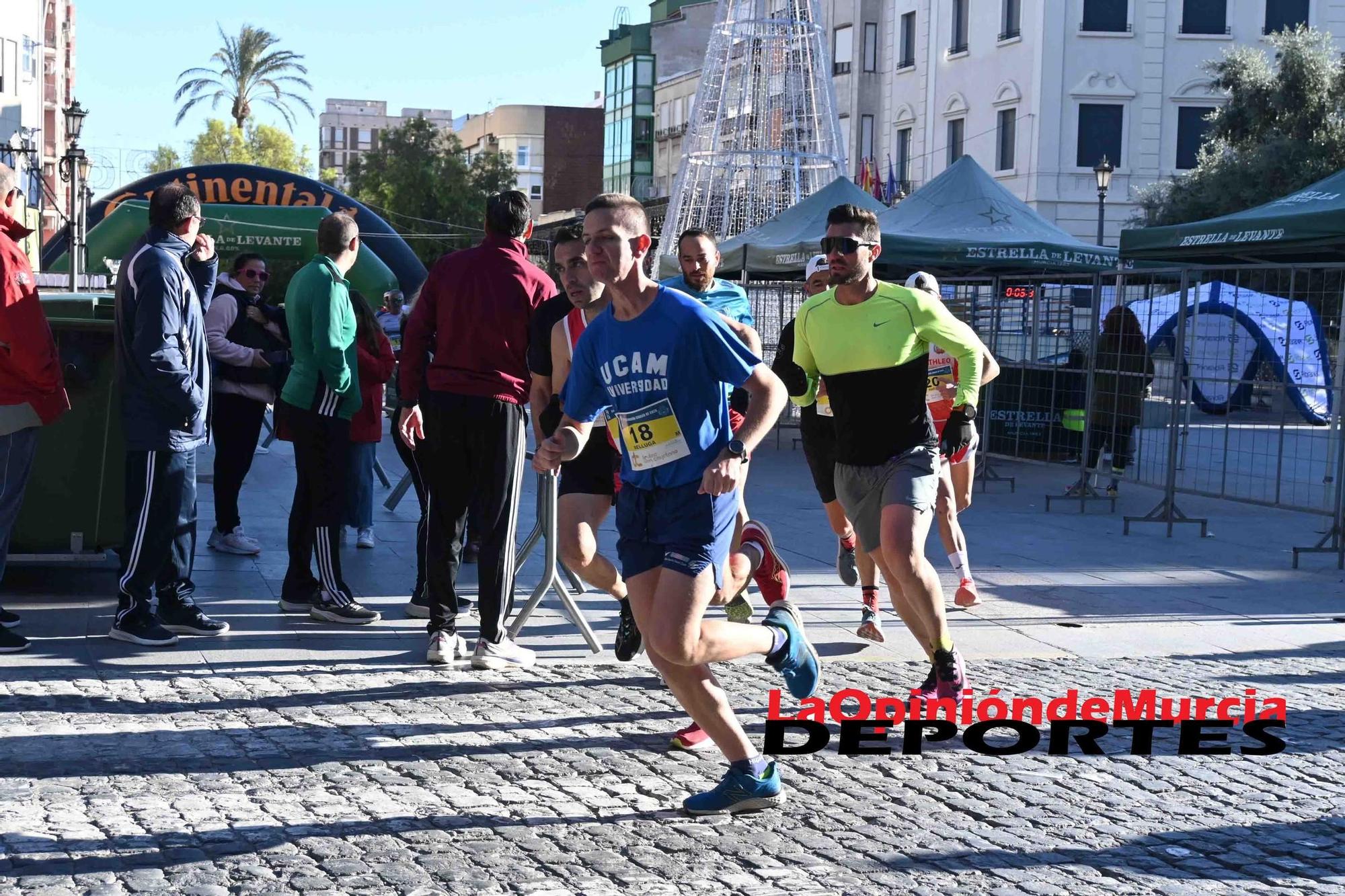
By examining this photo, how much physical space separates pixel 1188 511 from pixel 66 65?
341 ft

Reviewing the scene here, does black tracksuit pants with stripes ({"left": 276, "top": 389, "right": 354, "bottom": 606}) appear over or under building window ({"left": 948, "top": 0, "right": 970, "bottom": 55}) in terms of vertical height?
under

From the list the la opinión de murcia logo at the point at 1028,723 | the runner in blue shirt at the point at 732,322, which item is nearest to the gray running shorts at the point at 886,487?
the runner in blue shirt at the point at 732,322

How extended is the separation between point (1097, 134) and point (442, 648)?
39.7 m

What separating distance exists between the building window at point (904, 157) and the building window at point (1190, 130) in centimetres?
914

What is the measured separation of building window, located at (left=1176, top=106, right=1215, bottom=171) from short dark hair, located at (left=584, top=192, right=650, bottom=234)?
136 feet

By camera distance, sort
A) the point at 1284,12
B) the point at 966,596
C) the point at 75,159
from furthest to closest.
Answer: the point at 1284,12
the point at 75,159
the point at 966,596

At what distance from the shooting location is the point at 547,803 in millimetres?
5035

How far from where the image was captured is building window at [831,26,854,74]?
52938mm

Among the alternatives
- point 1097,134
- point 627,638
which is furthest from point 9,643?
point 1097,134

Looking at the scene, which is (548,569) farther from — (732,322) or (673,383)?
(673,383)

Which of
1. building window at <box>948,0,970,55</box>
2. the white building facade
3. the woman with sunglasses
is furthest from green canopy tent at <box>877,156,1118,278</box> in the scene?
building window at <box>948,0,970,55</box>

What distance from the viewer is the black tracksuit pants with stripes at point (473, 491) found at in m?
7.11

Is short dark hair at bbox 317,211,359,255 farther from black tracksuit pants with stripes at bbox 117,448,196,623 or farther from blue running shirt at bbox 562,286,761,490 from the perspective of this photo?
blue running shirt at bbox 562,286,761,490

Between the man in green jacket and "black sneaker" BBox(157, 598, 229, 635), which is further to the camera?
the man in green jacket
